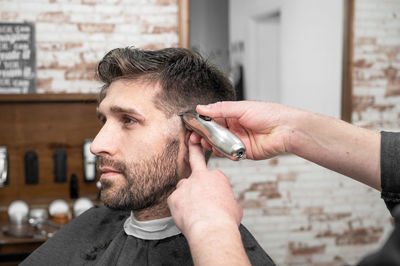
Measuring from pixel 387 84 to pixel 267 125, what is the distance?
2.60 meters

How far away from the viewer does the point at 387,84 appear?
3467 millimetres

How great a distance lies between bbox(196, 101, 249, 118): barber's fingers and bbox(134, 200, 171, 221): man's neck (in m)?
0.42

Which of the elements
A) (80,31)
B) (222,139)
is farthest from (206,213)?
(80,31)

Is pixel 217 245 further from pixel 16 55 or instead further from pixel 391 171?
pixel 16 55

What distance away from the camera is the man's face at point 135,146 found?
4.62 ft

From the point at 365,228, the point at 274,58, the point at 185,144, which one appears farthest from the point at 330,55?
the point at 185,144

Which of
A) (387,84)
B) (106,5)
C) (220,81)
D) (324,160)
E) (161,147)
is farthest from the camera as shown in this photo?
(387,84)

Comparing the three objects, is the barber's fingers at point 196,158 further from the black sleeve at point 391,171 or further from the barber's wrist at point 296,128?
the black sleeve at point 391,171

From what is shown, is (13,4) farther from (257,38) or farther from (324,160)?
(324,160)

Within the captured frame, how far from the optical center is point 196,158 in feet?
3.88

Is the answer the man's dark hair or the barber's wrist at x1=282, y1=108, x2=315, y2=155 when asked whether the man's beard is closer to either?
the man's dark hair

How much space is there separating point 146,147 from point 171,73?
0.26 meters

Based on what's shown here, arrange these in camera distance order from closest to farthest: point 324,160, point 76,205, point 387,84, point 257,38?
point 324,160
point 76,205
point 257,38
point 387,84

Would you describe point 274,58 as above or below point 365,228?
above
